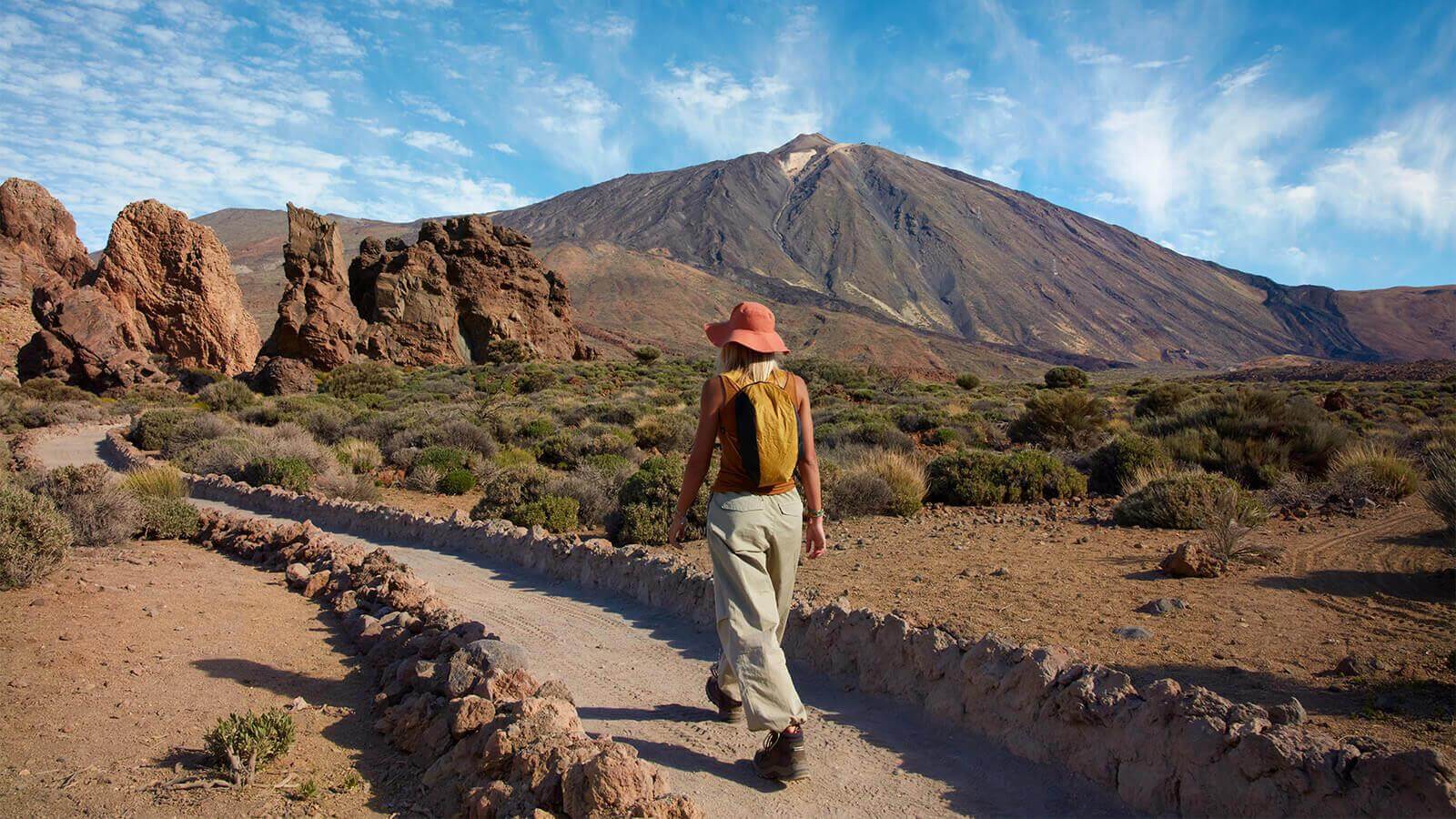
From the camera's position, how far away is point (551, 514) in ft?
31.9

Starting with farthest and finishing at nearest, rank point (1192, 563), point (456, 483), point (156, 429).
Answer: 1. point (156, 429)
2. point (456, 483)
3. point (1192, 563)

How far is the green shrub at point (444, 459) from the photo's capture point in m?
13.8

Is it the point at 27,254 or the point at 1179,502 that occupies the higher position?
the point at 27,254

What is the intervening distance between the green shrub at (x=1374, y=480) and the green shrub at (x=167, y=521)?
12215mm

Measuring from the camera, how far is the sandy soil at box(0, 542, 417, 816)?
3127mm

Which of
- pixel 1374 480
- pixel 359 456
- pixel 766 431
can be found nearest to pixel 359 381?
pixel 359 456

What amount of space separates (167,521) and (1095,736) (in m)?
9.16

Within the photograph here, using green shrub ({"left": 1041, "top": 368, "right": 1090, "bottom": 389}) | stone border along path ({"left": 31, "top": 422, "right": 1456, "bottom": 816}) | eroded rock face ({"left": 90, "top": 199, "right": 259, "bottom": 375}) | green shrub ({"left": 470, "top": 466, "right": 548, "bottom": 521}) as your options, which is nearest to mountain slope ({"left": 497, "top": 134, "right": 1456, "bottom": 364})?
green shrub ({"left": 1041, "top": 368, "right": 1090, "bottom": 389})

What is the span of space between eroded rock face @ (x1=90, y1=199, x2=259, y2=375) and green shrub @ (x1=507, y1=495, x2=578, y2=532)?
30.8 metres

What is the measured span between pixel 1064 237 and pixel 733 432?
631 ft

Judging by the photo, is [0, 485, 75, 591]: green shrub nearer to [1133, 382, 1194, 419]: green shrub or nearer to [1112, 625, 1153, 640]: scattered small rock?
[1112, 625, 1153, 640]: scattered small rock

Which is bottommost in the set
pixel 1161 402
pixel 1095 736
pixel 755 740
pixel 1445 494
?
pixel 755 740

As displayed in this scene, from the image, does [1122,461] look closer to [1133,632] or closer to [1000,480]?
[1000,480]

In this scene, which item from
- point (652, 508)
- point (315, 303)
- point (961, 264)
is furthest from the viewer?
point (961, 264)
